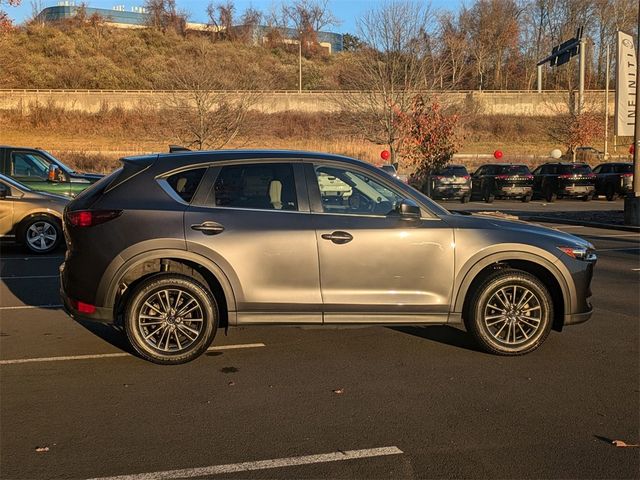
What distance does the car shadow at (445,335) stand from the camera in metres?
6.33

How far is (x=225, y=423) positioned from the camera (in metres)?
4.45

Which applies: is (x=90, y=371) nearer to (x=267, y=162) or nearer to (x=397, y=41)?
(x=267, y=162)

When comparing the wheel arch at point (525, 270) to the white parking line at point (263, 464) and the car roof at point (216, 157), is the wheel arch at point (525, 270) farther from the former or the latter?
the white parking line at point (263, 464)

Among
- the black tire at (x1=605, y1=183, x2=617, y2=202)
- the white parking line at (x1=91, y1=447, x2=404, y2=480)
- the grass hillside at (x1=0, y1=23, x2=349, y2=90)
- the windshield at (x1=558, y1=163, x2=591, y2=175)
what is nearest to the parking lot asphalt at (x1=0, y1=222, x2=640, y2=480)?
the white parking line at (x1=91, y1=447, x2=404, y2=480)

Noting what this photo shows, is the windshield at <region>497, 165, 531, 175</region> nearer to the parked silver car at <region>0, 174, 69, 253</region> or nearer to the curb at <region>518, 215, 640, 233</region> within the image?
the curb at <region>518, 215, 640, 233</region>

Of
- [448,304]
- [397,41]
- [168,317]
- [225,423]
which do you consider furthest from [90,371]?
[397,41]

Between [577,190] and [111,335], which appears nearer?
[111,335]

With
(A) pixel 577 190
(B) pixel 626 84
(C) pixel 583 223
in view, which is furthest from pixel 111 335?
(A) pixel 577 190

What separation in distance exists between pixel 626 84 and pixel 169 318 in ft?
51.7

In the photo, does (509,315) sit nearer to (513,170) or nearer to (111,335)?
(111,335)

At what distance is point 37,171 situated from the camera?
1519cm

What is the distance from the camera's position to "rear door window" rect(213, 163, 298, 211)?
5738 mm

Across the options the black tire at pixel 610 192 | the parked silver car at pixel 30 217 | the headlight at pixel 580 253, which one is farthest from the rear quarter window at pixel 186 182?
the black tire at pixel 610 192

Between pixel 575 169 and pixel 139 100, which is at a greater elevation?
pixel 139 100
